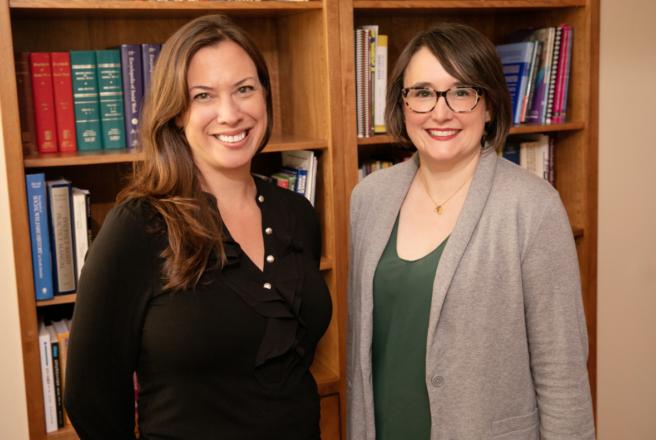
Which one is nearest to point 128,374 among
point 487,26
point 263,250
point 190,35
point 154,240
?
point 154,240

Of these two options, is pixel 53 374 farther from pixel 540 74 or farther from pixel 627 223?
pixel 627 223

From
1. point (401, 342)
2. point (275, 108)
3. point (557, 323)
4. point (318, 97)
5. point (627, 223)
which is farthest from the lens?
point (627, 223)

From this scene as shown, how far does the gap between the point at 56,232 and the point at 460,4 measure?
4.87 feet

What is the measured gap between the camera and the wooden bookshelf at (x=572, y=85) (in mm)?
2674

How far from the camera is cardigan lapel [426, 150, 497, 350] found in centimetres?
160

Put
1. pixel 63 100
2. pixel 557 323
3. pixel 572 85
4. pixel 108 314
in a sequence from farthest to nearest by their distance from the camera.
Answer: pixel 572 85, pixel 63 100, pixel 557 323, pixel 108 314

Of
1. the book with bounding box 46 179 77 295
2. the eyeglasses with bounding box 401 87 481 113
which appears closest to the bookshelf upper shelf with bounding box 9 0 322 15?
the book with bounding box 46 179 77 295

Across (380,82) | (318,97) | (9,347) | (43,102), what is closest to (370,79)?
(380,82)

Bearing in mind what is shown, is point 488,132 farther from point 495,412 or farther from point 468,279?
point 495,412

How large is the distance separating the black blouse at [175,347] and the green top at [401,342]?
219mm

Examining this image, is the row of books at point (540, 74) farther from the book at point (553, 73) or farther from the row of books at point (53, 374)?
the row of books at point (53, 374)

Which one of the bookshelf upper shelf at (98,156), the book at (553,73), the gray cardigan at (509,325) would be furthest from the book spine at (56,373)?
the book at (553,73)

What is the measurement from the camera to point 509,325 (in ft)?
5.23

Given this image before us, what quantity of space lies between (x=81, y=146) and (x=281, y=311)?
0.98m
